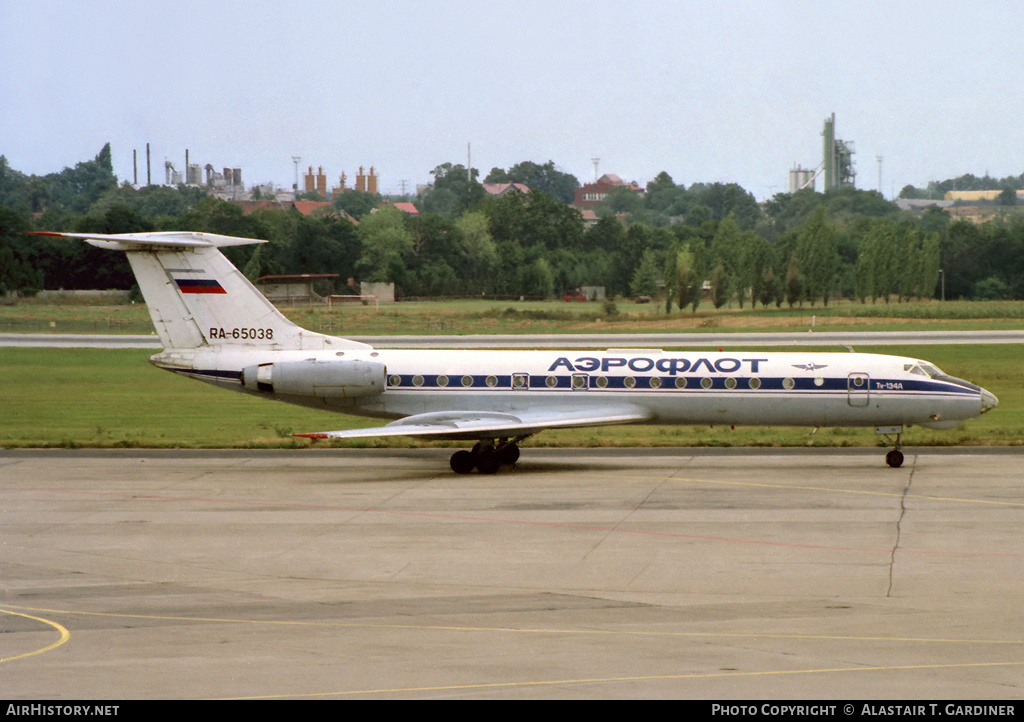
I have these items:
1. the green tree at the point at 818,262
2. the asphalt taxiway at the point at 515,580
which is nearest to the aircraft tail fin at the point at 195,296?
the asphalt taxiway at the point at 515,580

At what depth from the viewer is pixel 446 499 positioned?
82.0 feet

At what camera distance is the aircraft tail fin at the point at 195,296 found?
1157 inches

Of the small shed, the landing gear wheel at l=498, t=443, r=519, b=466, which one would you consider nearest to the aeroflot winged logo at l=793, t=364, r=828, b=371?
the landing gear wheel at l=498, t=443, r=519, b=466

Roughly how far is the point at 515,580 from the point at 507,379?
38.4ft

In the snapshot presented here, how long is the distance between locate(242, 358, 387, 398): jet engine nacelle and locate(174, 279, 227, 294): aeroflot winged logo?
2227 mm

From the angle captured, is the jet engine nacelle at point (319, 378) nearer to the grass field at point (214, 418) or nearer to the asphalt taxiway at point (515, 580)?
the asphalt taxiway at point (515, 580)

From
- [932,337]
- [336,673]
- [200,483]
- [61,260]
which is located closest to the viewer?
[336,673]

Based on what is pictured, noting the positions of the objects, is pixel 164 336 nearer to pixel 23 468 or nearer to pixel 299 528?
pixel 23 468

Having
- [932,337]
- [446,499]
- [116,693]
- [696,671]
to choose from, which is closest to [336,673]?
[116,693]

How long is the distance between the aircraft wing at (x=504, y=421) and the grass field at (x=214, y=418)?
4.79m

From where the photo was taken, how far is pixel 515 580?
17812 mm

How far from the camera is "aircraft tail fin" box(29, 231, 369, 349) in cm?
2939

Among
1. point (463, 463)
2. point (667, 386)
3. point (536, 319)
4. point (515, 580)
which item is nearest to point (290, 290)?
point (536, 319)

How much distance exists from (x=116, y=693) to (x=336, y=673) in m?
2.23
